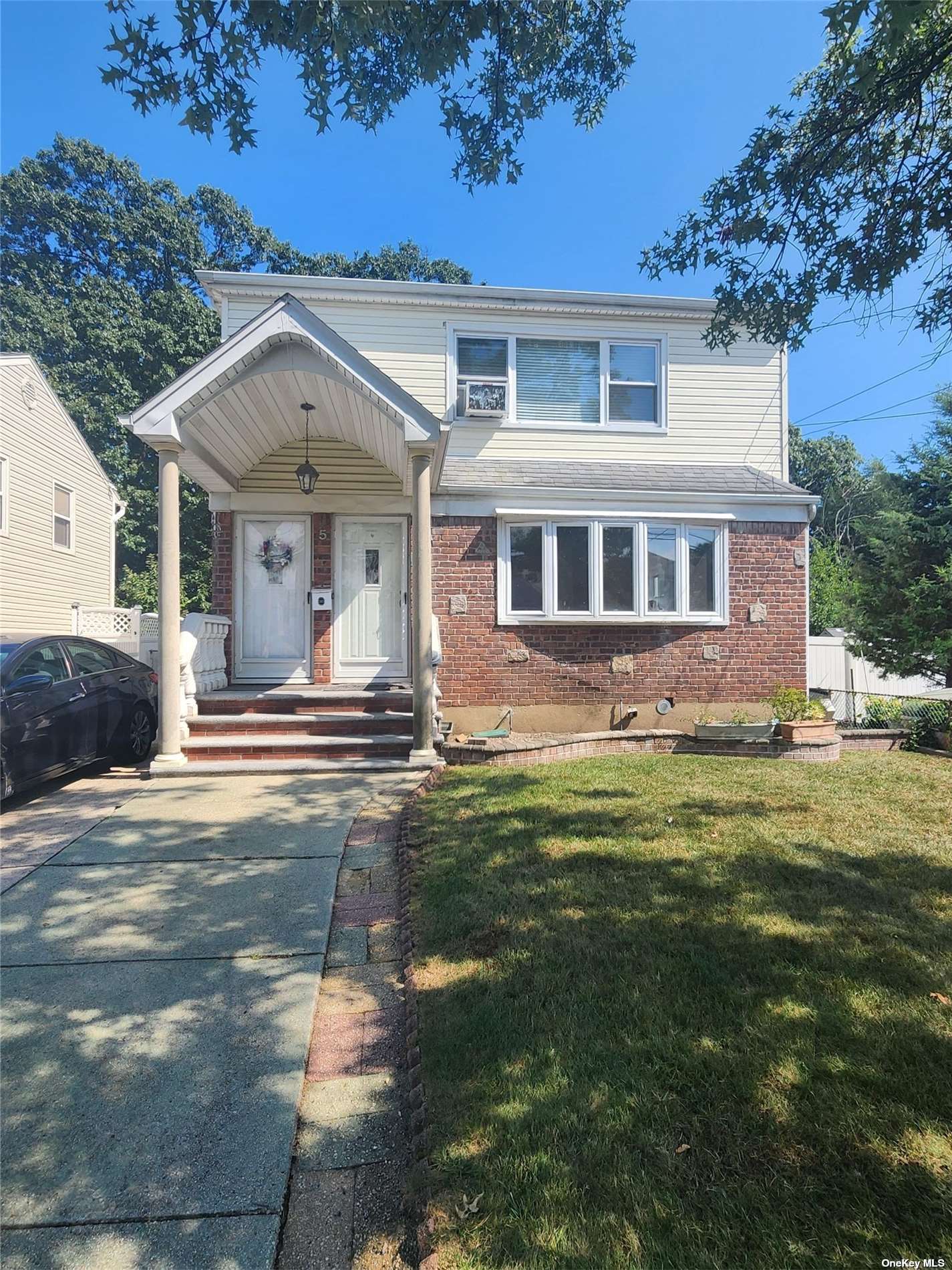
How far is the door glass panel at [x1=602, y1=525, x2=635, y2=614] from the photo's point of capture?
8.73m

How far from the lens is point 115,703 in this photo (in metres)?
6.80

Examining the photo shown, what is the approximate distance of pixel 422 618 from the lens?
6711mm

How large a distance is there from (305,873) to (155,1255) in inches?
95.4

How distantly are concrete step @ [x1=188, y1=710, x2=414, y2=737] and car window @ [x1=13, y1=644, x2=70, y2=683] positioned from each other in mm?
1387

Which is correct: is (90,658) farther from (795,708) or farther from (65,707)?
(795,708)

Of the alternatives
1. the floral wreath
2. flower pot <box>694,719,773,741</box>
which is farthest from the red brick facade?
flower pot <box>694,719,773,741</box>

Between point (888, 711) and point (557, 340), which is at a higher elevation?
point (557, 340)

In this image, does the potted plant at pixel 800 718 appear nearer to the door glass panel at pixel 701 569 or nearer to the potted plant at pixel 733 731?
the potted plant at pixel 733 731

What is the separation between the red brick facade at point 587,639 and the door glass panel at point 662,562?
353mm

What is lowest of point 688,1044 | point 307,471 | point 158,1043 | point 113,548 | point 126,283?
point 158,1043

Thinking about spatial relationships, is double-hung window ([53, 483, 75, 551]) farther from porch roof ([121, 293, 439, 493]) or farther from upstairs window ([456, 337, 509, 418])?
upstairs window ([456, 337, 509, 418])

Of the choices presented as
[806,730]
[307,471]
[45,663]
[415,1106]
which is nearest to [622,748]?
[806,730]

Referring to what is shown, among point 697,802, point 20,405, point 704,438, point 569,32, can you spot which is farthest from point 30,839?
point 20,405

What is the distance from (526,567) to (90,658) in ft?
17.5
